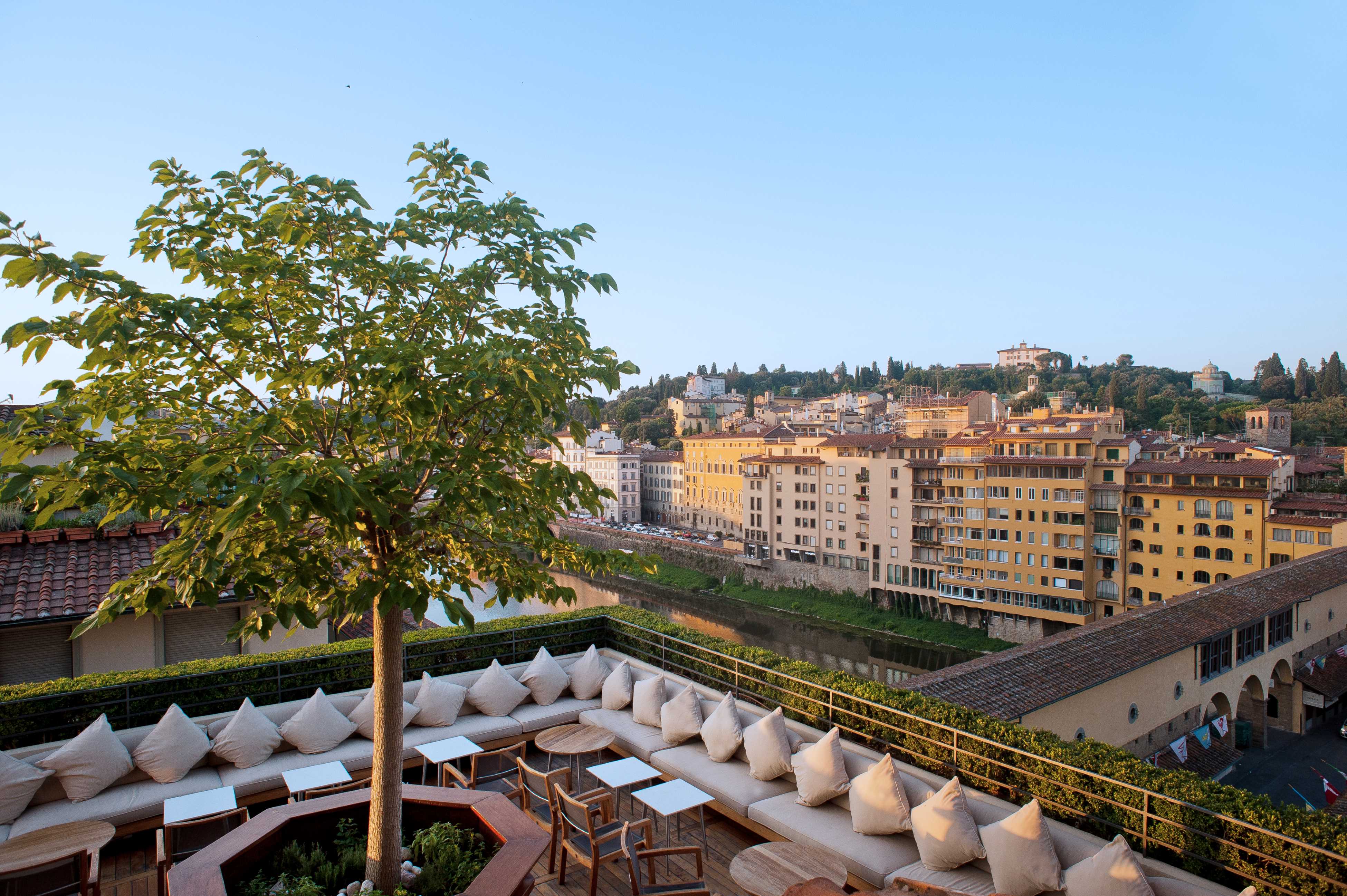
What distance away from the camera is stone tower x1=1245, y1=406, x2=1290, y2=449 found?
54344 millimetres

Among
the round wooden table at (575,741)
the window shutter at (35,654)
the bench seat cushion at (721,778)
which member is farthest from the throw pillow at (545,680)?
the window shutter at (35,654)

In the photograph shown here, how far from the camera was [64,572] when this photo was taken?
7305 millimetres

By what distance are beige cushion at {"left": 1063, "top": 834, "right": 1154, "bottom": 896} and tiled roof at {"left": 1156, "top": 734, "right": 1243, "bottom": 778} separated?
13.9m

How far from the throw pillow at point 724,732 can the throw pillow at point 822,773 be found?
75cm

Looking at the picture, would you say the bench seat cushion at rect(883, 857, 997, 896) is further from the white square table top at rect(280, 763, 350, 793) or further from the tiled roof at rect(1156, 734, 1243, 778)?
the tiled roof at rect(1156, 734, 1243, 778)

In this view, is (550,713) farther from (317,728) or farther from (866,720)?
(866,720)

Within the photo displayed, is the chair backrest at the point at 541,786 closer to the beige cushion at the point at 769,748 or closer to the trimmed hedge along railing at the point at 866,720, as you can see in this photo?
the beige cushion at the point at 769,748

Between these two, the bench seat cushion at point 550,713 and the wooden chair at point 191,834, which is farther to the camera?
the bench seat cushion at point 550,713

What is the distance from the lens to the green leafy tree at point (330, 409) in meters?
2.61

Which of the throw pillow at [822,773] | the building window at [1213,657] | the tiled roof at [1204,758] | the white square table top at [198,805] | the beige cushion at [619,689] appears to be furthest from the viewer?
the building window at [1213,657]

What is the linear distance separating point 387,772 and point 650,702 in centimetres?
348

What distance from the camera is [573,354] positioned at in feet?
11.4

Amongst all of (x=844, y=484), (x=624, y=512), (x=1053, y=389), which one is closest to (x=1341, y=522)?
(x=844, y=484)

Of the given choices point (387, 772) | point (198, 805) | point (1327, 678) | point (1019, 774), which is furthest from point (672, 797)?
point (1327, 678)
